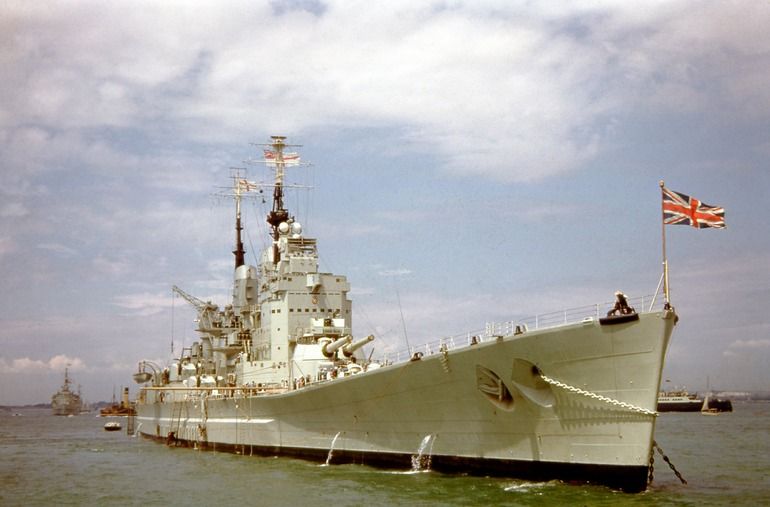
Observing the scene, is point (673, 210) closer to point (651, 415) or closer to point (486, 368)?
point (651, 415)

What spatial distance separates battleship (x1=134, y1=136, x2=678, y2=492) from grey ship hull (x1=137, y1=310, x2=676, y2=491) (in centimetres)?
3

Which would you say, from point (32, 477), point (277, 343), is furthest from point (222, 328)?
point (32, 477)

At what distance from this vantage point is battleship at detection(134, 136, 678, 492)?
17.5m

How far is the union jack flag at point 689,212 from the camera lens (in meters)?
17.7

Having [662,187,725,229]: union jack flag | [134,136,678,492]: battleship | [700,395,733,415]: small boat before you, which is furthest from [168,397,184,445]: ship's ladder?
[700,395,733,415]: small boat

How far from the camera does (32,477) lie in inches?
1055

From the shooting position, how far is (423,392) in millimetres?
21688

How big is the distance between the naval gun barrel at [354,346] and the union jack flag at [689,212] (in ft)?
39.4

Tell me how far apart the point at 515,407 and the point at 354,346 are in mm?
9628

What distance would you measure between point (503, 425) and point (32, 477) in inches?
682

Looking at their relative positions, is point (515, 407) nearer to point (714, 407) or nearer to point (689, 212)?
point (689, 212)

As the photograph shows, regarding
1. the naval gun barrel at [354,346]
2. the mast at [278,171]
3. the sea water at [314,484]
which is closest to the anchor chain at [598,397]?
the sea water at [314,484]

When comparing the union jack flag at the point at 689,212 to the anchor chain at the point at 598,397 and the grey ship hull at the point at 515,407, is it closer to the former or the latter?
the grey ship hull at the point at 515,407

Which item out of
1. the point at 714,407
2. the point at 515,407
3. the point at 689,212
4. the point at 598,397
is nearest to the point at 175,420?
the point at 515,407
